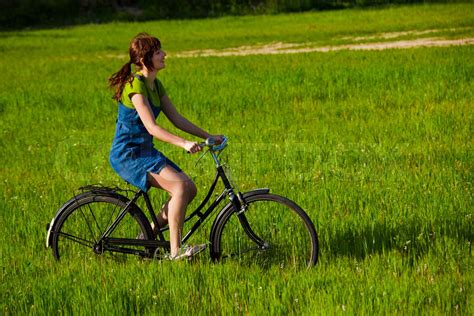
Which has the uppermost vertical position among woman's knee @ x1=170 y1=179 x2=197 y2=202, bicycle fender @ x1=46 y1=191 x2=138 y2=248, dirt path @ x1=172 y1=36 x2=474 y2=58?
woman's knee @ x1=170 y1=179 x2=197 y2=202

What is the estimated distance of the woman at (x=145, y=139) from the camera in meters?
5.88

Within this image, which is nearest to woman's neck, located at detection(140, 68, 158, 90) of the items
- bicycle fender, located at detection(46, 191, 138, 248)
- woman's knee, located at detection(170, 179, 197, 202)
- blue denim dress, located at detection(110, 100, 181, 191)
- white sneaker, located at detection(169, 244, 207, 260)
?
blue denim dress, located at detection(110, 100, 181, 191)

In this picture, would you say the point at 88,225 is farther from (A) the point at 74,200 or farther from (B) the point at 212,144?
(B) the point at 212,144

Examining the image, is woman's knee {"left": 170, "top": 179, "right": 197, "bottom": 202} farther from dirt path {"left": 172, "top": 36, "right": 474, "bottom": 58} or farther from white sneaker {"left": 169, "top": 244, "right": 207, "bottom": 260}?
dirt path {"left": 172, "top": 36, "right": 474, "bottom": 58}

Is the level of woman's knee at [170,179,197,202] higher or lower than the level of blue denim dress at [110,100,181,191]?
lower

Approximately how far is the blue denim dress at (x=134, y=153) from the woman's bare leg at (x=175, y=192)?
0.05 m

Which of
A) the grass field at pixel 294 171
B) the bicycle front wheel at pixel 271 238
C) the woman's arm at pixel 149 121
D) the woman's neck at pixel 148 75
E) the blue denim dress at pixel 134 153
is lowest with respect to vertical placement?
the grass field at pixel 294 171

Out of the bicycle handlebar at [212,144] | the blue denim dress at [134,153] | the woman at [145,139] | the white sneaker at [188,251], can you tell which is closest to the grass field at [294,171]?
the white sneaker at [188,251]

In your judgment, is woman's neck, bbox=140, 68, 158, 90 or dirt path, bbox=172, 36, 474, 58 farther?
dirt path, bbox=172, 36, 474, 58

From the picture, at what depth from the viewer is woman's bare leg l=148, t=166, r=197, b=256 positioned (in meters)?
5.88

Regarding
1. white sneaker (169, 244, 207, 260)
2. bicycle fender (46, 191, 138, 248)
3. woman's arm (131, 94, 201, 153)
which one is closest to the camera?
woman's arm (131, 94, 201, 153)

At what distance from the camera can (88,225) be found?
6215 millimetres

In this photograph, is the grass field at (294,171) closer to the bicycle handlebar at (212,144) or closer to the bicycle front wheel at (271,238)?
the bicycle front wheel at (271,238)

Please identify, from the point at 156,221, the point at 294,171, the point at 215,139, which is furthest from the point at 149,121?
the point at 294,171
